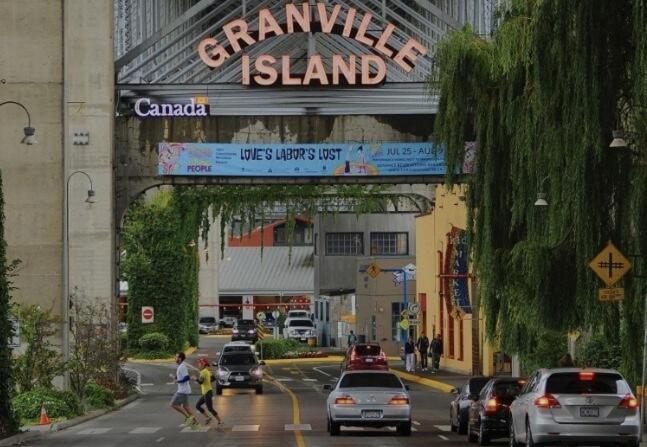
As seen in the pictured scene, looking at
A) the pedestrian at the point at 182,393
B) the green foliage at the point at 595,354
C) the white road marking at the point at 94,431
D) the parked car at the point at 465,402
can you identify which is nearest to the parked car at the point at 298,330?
the green foliage at the point at 595,354

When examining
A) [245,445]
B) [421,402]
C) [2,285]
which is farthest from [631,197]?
[421,402]

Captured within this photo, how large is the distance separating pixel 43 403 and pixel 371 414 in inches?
407

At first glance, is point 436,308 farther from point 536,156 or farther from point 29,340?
point 536,156

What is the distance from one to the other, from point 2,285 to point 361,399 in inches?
323

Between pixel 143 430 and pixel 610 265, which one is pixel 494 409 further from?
pixel 143 430

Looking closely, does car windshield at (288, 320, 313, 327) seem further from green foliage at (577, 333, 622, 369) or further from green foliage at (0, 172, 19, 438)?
green foliage at (0, 172, 19, 438)

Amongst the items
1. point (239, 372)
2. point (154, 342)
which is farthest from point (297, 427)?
point (154, 342)

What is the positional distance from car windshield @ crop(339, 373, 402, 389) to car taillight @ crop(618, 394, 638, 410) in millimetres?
9164

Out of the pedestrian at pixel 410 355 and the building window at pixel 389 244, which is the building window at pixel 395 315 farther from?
the building window at pixel 389 244

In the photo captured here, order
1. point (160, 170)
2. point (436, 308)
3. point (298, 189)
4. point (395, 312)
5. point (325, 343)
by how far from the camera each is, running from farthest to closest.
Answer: point (325, 343)
point (395, 312)
point (436, 308)
point (298, 189)
point (160, 170)

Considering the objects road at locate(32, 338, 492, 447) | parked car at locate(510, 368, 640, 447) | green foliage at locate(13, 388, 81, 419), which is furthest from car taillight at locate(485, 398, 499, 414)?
green foliage at locate(13, 388, 81, 419)

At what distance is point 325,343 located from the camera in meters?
117

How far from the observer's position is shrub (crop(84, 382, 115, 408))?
46.5 meters

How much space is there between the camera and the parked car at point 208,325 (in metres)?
146
